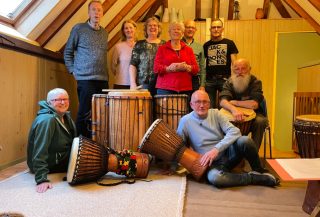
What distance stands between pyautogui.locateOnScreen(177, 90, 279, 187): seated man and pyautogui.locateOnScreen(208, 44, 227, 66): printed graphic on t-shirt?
1239 millimetres

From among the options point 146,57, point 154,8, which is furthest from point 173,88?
point 154,8

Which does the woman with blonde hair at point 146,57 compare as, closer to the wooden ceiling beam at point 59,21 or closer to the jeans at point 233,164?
the wooden ceiling beam at point 59,21

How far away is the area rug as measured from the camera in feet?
6.35

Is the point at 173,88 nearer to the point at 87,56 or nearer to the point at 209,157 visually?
the point at 209,157

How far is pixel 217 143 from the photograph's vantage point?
2.72 metres

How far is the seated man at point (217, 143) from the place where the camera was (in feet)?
8.43

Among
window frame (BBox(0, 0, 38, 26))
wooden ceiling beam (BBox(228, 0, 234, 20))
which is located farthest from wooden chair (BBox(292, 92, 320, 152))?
window frame (BBox(0, 0, 38, 26))

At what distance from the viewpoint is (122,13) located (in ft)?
16.1

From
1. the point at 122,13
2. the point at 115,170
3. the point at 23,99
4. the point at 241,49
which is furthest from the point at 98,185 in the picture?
the point at 241,49

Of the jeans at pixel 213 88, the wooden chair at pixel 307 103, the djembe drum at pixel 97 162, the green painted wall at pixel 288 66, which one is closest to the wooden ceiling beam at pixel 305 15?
the green painted wall at pixel 288 66

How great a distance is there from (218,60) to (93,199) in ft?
7.90

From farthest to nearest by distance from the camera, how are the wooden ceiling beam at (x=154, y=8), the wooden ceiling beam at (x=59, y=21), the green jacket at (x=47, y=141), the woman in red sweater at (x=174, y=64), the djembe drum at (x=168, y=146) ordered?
1. the wooden ceiling beam at (x=154, y=8)
2. the wooden ceiling beam at (x=59, y=21)
3. the woman in red sweater at (x=174, y=64)
4. the djembe drum at (x=168, y=146)
5. the green jacket at (x=47, y=141)

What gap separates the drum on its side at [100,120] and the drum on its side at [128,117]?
0.15 m

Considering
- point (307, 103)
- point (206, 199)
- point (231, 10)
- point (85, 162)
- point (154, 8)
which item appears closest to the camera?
point (206, 199)
